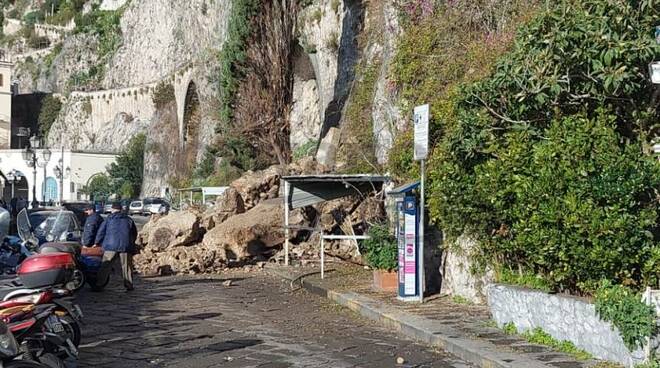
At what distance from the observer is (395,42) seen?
65.9ft

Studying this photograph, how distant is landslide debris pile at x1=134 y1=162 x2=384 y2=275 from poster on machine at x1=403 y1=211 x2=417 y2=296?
657cm

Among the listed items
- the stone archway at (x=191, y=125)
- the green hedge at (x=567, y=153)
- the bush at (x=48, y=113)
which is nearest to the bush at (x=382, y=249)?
the green hedge at (x=567, y=153)

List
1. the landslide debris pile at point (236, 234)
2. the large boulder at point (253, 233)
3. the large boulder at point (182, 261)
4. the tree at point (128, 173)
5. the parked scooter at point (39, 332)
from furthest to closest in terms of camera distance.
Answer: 1. the tree at point (128, 173)
2. the large boulder at point (253, 233)
3. the landslide debris pile at point (236, 234)
4. the large boulder at point (182, 261)
5. the parked scooter at point (39, 332)

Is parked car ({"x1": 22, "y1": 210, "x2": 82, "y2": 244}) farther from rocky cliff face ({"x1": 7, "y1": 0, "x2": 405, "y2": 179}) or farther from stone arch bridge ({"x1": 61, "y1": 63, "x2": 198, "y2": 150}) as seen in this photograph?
stone arch bridge ({"x1": 61, "y1": 63, "x2": 198, "y2": 150})

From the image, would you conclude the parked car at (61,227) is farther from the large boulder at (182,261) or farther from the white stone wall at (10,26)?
the white stone wall at (10,26)

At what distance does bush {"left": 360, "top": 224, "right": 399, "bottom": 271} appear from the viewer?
15.0 meters

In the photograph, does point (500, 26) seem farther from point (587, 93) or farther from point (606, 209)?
point (606, 209)

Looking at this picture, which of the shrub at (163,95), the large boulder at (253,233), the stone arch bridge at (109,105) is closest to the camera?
the large boulder at (253,233)

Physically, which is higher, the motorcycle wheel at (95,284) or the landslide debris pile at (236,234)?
the landslide debris pile at (236,234)

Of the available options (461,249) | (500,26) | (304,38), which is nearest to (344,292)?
(461,249)

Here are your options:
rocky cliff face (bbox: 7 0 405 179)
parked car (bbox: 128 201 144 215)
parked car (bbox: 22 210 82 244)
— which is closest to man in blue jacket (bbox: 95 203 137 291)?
parked car (bbox: 22 210 82 244)

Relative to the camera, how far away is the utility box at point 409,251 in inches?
530

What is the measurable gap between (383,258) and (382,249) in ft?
0.84

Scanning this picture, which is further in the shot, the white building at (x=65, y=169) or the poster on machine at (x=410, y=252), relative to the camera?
the white building at (x=65, y=169)
